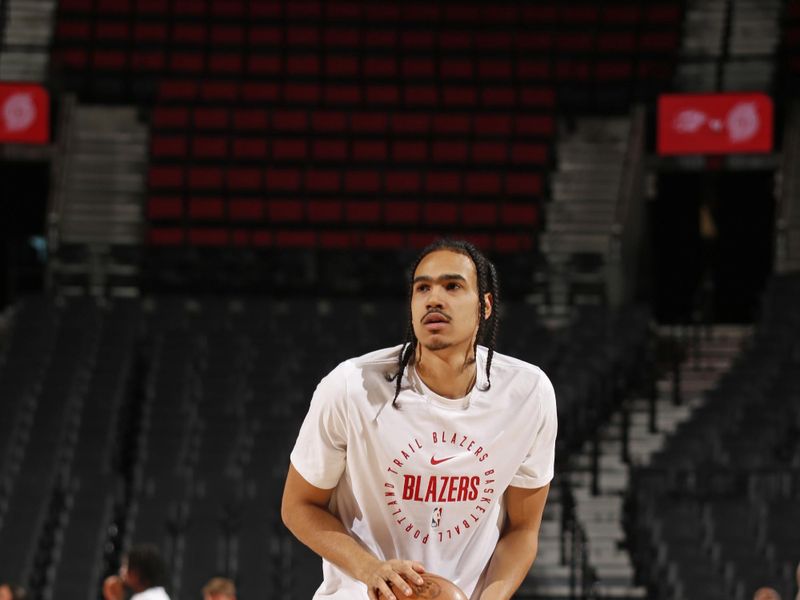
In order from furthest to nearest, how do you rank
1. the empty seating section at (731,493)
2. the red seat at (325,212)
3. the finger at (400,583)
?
the red seat at (325,212), the empty seating section at (731,493), the finger at (400,583)

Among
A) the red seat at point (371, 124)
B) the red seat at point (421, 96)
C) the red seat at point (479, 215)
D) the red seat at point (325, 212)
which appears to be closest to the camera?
the red seat at point (479, 215)

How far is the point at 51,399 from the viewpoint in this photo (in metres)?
12.3

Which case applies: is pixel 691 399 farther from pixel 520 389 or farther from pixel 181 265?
pixel 520 389

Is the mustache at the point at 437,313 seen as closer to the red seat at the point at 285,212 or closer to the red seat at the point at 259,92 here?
the red seat at the point at 285,212

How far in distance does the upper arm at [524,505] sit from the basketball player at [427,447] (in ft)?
0.24

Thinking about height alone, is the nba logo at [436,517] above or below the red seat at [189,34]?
below


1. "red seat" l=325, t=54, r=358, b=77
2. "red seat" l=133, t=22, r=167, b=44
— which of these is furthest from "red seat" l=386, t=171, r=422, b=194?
"red seat" l=133, t=22, r=167, b=44

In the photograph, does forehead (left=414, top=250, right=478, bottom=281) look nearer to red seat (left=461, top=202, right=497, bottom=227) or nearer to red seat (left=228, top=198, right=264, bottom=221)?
red seat (left=461, top=202, right=497, bottom=227)

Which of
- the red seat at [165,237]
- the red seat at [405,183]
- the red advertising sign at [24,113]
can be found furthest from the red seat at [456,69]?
the red advertising sign at [24,113]

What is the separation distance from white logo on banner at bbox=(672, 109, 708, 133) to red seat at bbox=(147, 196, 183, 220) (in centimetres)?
567

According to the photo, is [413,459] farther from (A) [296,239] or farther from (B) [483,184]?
(B) [483,184]

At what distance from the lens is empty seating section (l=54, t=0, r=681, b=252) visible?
16.7 meters

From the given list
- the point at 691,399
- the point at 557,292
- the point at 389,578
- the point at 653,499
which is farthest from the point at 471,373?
the point at 557,292

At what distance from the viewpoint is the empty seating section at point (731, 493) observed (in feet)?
30.0
